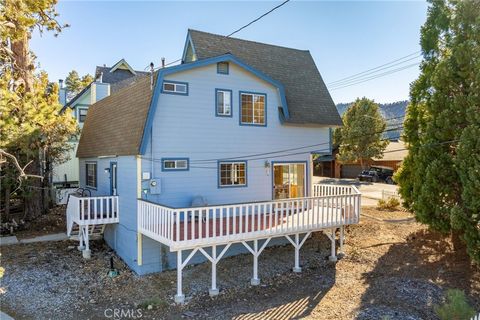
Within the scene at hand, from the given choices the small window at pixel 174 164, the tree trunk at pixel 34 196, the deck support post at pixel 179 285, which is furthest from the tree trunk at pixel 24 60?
the deck support post at pixel 179 285

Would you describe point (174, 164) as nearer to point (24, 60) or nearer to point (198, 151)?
point (198, 151)

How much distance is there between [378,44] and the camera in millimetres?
15531

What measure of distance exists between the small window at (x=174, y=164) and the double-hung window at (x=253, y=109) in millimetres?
2648

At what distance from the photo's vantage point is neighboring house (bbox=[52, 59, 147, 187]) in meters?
20.2

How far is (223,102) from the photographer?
11.9 meters

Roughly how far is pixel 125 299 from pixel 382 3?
1207 cm

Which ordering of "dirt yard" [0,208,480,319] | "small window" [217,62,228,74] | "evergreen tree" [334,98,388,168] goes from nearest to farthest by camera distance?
"dirt yard" [0,208,480,319], "small window" [217,62,228,74], "evergreen tree" [334,98,388,168]

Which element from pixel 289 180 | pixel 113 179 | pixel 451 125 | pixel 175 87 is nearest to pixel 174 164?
pixel 175 87

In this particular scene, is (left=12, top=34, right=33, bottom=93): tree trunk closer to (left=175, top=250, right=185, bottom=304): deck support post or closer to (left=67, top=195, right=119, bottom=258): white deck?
(left=67, top=195, right=119, bottom=258): white deck

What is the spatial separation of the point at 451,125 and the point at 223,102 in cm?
723

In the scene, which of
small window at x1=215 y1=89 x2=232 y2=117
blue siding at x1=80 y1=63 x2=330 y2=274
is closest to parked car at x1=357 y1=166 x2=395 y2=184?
blue siding at x1=80 y1=63 x2=330 y2=274

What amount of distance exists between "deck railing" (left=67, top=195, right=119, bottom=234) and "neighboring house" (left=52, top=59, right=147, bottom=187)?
6.46m

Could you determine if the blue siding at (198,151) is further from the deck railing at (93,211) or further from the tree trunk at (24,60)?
the tree trunk at (24,60)

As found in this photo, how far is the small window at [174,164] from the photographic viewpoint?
10805mm
